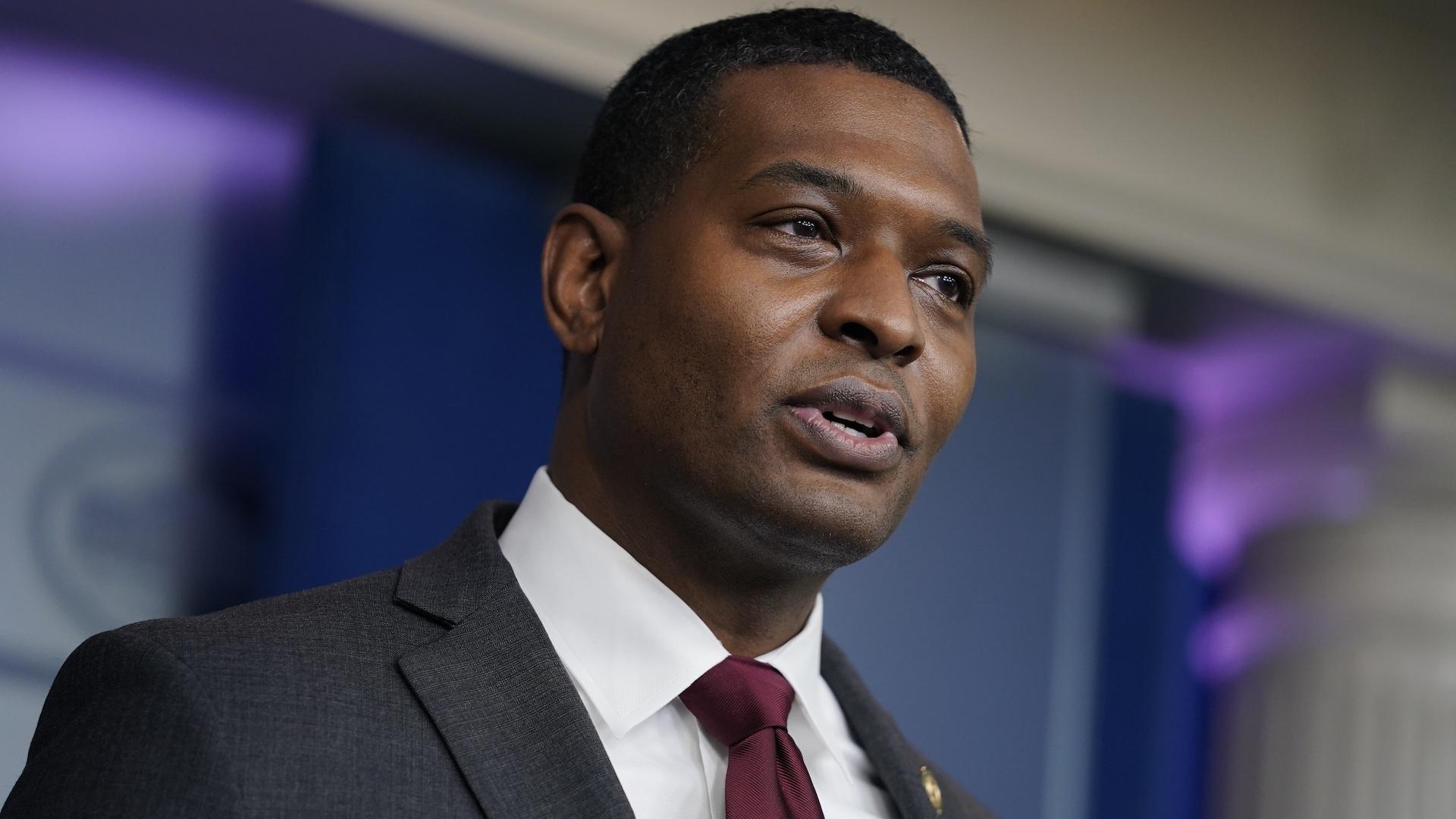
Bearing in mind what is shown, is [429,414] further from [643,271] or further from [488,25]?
[643,271]

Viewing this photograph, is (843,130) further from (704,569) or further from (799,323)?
(704,569)

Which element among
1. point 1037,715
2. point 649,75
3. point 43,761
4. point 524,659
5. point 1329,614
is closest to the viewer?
point 43,761

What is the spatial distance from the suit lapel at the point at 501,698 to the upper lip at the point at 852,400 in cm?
32

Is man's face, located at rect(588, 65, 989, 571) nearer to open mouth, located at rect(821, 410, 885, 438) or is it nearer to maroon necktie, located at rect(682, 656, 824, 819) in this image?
open mouth, located at rect(821, 410, 885, 438)

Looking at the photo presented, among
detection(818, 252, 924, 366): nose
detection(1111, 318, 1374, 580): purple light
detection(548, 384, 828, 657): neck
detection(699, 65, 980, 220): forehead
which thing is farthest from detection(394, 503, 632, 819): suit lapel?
detection(1111, 318, 1374, 580): purple light

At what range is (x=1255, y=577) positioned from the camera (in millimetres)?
3988

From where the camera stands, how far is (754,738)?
1.64 meters

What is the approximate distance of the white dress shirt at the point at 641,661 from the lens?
161 cm

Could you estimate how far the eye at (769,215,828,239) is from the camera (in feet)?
5.73

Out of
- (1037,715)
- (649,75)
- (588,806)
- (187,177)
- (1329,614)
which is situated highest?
(649,75)

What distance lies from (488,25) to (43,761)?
1.80 m

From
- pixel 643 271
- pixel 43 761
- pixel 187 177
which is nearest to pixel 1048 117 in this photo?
pixel 187 177

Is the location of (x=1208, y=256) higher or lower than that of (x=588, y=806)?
higher

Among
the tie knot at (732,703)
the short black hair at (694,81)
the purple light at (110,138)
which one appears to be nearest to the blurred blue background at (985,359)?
the purple light at (110,138)
